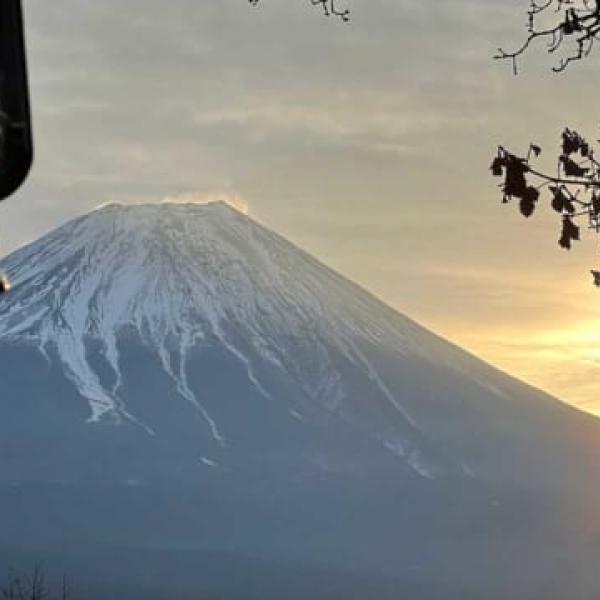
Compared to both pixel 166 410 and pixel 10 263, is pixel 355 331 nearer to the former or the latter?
pixel 166 410

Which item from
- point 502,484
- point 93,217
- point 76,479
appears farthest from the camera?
point 93,217

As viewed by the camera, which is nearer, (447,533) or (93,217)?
(447,533)

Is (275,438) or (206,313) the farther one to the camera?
(206,313)

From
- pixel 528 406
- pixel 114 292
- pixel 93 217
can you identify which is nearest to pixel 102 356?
pixel 114 292

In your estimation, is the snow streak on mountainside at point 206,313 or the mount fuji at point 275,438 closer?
the mount fuji at point 275,438

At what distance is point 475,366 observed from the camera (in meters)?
129

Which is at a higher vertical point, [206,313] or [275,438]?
[206,313]

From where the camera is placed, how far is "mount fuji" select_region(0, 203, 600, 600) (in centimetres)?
11294

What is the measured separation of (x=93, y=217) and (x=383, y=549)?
39287 mm

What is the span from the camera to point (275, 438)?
116 metres

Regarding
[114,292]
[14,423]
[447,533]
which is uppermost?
[114,292]

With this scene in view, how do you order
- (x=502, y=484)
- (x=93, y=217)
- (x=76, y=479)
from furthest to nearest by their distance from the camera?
(x=93, y=217), (x=502, y=484), (x=76, y=479)

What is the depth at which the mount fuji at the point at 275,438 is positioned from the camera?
113 meters

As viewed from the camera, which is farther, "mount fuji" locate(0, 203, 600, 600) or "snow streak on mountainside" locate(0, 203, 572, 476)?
"snow streak on mountainside" locate(0, 203, 572, 476)
